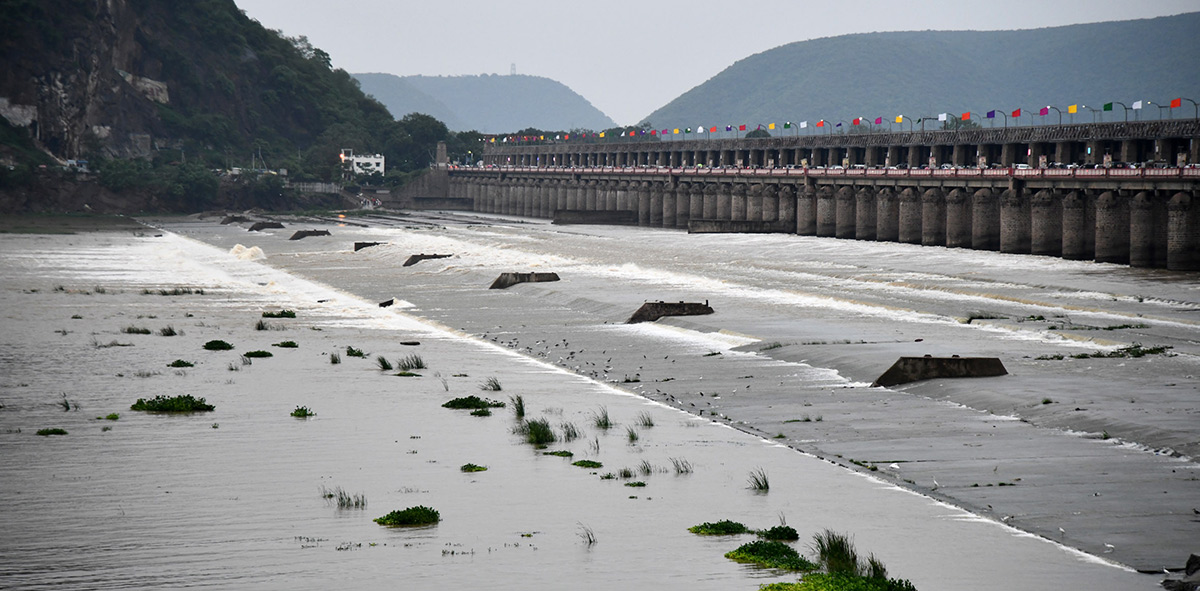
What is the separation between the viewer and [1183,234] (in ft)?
247

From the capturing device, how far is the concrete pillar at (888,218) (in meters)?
116

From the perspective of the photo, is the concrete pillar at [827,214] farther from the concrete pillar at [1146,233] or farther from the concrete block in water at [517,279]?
the concrete block in water at [517,279]

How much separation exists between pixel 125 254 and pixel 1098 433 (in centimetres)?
9128

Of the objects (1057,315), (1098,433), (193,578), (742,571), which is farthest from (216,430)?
(1057,315)

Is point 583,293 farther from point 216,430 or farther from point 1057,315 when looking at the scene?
point 216,430

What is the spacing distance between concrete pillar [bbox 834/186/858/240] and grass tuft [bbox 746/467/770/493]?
100899 mm

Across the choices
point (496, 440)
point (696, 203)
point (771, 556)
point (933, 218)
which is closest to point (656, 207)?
point (696, 203)

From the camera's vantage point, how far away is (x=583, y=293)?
64.2 meters

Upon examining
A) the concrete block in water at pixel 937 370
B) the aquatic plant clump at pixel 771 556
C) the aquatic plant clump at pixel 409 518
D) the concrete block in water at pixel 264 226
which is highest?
the concrete block in water at pixel 937 370

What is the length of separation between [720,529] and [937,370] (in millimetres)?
14868

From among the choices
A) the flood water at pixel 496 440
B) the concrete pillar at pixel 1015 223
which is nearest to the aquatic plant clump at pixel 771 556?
the flood water at pixel 496 440

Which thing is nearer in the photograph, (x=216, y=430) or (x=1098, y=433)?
(x=1098, y=433)

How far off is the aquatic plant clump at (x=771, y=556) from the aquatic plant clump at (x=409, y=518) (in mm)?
4661

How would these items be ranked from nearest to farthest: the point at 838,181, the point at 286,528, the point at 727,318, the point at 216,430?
the point at 286,528, the point at 216,430, the point at 727,318, the point at 838,181
